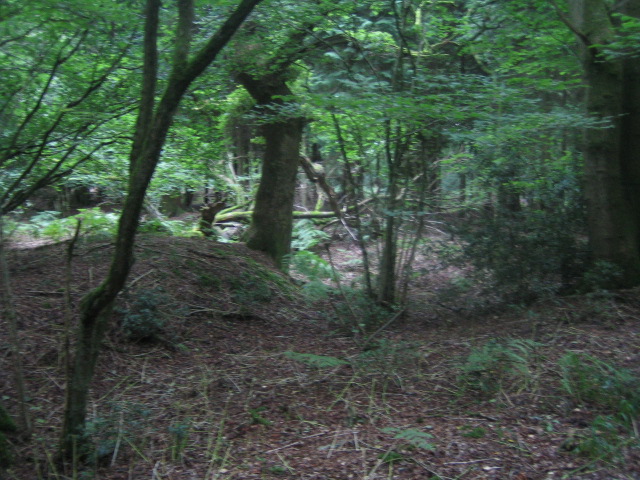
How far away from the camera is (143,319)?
652 centimetres

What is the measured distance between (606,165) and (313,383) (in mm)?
5172

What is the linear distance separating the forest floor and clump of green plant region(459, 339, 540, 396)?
0.02m

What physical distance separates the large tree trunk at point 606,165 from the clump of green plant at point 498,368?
2.50m

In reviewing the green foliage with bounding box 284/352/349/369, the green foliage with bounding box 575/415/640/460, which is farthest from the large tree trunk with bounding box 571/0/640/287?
the green foliage with bounding box 284/352/349/369

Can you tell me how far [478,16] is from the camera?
→ 30.6 feet

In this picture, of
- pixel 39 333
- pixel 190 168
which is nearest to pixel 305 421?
pixel 39 333

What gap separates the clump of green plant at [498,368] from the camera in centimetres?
534

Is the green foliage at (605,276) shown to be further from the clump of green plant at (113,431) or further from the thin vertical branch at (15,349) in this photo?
the thin vertical branch at (15,349)

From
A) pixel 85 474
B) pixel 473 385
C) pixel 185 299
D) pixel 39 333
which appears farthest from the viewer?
pixel 185 299

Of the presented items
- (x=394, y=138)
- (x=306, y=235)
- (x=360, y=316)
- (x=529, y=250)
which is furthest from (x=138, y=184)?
(x=306, y=235)

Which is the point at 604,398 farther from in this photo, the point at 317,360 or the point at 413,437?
the point at 317,360

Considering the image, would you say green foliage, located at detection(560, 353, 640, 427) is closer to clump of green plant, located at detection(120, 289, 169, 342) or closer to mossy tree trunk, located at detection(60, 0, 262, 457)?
mossy tree trunk, located at detection(60, 0, 262, 457)

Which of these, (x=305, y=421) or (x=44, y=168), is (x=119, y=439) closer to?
(x=305, y=421)

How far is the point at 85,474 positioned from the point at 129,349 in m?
2.48
